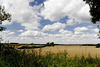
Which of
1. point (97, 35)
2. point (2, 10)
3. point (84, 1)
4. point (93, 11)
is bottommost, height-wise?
point (97, 35)

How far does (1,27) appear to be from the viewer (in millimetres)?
18062

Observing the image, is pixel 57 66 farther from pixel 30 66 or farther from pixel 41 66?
pixel 30 66

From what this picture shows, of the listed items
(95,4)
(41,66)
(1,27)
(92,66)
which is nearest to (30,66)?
(41,66)

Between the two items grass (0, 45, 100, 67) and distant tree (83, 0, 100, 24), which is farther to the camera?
distant tree (83, 0, 100, 24)

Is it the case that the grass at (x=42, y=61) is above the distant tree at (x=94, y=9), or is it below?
below

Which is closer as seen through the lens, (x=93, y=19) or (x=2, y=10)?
(x=93, y=19)

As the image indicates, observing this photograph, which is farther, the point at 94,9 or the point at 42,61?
the point at 94,9

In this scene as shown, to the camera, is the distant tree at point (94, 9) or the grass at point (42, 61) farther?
the distant tree at point (94, 9)

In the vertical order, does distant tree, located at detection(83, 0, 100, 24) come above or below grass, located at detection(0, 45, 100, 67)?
above

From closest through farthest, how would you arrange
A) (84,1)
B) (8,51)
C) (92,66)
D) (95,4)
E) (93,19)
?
1. (92,66)
2. (8,51)
3. (95,4)
4. (84,1)
5. (93,19)

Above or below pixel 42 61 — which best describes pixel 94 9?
above

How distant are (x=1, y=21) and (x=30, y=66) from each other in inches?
689

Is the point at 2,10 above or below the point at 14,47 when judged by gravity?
above

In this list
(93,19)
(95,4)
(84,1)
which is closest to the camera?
(95,4)
